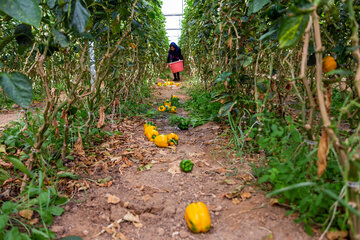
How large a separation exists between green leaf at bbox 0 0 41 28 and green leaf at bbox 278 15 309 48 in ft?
2.69

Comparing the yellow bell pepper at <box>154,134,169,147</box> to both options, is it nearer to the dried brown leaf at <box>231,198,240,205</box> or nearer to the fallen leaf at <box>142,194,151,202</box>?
the fallen leaf at <box>142,194,151,202</box>

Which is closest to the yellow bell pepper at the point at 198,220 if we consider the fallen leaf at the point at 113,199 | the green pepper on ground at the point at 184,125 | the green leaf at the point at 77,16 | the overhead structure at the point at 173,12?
the fallen leaf at the point at 113,199

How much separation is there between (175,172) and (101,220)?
2.11 ft

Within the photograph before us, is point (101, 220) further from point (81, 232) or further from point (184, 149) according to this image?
point (184, 149)

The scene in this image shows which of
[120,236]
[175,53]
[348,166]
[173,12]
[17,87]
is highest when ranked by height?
[173,12]

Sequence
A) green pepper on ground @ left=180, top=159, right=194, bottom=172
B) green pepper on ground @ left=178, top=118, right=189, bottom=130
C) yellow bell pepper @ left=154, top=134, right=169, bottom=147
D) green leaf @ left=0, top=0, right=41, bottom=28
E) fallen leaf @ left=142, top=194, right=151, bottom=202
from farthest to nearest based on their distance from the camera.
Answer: green pepper on ground @ left=178, top=118, right=189, bottom=130 → yellow bell pepper @ left=154, top=134, right=169, bottom=147 → green pepper on ground @ left=180, top=159, right=194, bottom=172 → fallen leaf @ left=142, top=194, right=151, bottom=202 → green leaf @ left=0, top=0, right=41, bottom=28

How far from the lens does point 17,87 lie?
93 cm

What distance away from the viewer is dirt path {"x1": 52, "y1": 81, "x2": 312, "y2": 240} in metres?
1.19

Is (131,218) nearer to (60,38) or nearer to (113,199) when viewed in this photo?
(113,199)

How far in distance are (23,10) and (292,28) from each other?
906 millimetres

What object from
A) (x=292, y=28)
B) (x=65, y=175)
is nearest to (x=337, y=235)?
(x=292, y=28)

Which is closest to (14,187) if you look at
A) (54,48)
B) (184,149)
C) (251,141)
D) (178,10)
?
(54,48)

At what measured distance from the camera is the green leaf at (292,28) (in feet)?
2.69

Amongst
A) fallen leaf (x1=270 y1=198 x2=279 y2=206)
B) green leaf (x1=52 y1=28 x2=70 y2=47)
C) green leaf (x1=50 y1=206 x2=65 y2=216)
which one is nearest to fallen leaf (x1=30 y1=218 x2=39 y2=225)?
green leaf (x1=50 y1=206 x2=65 y2=216)
